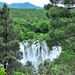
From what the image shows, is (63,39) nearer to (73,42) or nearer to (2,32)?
(73,42)

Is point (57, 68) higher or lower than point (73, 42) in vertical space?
lower

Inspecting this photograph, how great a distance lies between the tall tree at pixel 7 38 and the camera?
15.8 meters

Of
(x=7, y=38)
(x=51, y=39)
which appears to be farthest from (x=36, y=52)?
(x=51, y=39)

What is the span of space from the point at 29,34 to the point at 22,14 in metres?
16.3

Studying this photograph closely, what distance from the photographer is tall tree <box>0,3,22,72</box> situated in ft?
51.9

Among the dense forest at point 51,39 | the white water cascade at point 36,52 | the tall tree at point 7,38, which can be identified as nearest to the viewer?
the dense forest at point 51,39

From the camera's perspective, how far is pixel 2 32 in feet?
52.1

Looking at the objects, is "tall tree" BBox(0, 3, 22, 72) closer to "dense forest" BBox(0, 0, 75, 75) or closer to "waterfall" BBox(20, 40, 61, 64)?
"dense forest" BBox(0, 0, 75, 75)

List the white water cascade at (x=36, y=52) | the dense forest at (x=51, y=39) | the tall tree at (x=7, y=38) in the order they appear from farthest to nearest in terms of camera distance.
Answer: the white water cascade at (x=36, y=52) → the tall tree at (x=7, y=38) → the dense forest at (x=51, y=39)

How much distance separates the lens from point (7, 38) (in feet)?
53.0

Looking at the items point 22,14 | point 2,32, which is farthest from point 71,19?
point 22,14

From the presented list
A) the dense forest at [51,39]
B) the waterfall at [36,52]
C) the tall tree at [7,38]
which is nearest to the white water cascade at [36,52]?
the waterfall at [36,52]

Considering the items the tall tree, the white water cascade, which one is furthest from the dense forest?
the white water cascade

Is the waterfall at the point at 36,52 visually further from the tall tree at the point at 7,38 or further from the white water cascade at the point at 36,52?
the tall tree at the point at 7,38
